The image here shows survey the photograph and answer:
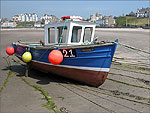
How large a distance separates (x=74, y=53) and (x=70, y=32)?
3.60 ft

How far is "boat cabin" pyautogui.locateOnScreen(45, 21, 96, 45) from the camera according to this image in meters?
7.80

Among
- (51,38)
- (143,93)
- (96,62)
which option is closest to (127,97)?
(143,93)

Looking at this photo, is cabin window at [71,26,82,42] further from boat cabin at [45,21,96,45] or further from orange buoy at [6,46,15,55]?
orange buoy at [6,46,15,55]

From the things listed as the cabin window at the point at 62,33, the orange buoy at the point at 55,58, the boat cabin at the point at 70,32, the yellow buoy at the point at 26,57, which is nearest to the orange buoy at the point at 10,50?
the yellow buoy at the point at 26,57

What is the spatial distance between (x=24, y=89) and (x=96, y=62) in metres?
2.78

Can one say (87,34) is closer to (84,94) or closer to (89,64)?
(89,64)

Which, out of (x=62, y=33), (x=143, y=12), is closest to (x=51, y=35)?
(x=62, y=33)

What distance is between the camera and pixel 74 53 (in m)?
7.09

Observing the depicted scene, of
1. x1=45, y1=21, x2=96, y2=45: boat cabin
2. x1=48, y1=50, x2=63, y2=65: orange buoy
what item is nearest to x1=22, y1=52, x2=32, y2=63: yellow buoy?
x1=45, y1=21, x2=96, y2=45: boat cabin

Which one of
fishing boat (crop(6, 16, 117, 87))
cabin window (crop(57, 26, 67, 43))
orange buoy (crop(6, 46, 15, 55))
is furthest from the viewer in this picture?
orange buoy (crop(6, 46, 15, 55))

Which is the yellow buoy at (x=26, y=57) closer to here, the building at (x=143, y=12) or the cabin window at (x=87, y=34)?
the cabin window at (x=87, y=34)

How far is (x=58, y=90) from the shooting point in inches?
268

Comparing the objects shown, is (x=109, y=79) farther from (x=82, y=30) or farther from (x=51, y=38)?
(x=51, y=38)

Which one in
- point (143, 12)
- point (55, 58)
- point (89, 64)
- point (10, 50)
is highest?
point (143, 12)
